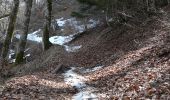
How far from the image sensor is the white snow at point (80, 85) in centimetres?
1195

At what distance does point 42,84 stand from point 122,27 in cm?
1357

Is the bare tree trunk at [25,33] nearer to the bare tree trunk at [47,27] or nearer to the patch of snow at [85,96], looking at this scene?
the bare tree trunk at [47,27]

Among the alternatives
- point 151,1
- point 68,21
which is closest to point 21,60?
point 151,1

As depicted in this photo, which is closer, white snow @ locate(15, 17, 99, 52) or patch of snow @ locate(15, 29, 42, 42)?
white snow @ locate(15, 17, 99, 52)

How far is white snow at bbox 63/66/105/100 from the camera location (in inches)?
470

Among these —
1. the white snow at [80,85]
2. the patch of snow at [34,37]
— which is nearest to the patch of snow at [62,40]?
the patch of snow at [34,37]

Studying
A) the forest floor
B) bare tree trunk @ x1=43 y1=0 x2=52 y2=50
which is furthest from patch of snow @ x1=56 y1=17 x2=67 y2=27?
the forest floor

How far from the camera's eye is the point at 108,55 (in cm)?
2125

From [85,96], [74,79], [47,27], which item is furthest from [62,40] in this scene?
[85,96]

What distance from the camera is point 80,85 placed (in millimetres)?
14539

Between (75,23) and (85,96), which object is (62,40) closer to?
(75,23)

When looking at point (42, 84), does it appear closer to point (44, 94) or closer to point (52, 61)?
point (44, 94)

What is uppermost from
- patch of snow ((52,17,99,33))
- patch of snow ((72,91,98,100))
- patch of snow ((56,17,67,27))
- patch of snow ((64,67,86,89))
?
patch of snow ((72,91,98,100))

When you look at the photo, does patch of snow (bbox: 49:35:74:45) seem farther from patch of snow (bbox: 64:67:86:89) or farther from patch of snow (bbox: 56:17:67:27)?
patch of snow (bbox: 64:67:86:89)
